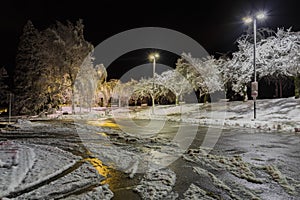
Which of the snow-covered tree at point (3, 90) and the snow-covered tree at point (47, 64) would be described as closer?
the snow-covered tree at point (47, 64)

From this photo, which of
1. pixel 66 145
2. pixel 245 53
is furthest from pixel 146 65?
pixel 66 145

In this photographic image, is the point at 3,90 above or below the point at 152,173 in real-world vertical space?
above

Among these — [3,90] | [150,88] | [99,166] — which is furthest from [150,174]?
[150,88]

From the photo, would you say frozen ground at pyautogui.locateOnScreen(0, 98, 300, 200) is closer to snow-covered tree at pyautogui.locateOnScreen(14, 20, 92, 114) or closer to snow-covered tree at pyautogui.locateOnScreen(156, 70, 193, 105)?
snow-covered tree at pyautogui.locateOnScreen(14, 20, 92, 114)

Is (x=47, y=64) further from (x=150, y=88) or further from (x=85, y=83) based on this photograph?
(x=150, y=88)

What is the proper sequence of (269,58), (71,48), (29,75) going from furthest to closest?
1. (29,75)
2. (71,48)
3. (269,58)

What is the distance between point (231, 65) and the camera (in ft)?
97.7

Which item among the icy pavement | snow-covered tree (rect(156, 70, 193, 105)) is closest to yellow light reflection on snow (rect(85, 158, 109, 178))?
the icy pavement

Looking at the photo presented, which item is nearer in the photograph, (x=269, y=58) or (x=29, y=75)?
(x=269, y=58)

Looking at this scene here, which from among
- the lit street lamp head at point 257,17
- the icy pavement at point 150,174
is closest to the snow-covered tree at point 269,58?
the lit street lamp head at point 257,17

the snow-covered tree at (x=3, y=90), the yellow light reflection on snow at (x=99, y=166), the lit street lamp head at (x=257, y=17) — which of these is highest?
the lit street lamp head at (x=257, y=17)

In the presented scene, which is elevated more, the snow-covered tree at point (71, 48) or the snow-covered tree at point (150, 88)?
the snow-covered tree at point (71, 48)

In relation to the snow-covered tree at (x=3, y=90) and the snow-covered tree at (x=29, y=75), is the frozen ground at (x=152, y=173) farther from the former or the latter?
the snow-covered tree at (x=3, y=90)

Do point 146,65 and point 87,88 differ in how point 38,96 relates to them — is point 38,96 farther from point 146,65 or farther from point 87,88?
point 146,65
